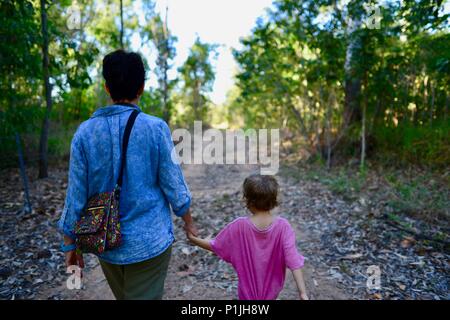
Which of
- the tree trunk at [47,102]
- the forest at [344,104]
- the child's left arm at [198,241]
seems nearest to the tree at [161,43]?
the forest at [344,104]

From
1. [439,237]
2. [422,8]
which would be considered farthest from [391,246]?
[422,8]

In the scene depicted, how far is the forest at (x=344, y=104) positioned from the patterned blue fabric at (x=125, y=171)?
2.38 meters

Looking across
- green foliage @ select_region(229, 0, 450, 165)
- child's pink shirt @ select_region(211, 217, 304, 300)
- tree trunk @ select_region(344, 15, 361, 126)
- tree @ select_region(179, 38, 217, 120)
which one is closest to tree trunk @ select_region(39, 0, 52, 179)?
green foliage @ select_region(229, 0, 450, 165)

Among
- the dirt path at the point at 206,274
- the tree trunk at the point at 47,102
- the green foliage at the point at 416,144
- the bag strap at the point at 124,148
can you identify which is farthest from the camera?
the green foliage at the point at 416,144

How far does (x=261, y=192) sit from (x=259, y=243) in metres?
0.32

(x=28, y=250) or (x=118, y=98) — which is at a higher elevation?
(x=118, y=98)

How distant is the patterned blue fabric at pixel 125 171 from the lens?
1704 mm

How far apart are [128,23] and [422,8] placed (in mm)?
14306

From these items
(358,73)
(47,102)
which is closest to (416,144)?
(358,73)

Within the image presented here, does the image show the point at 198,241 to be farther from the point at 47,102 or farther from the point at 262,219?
the point at 47,102

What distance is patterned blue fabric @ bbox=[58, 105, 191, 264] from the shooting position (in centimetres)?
170

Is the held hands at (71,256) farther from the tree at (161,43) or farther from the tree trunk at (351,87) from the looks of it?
the tree at (161,43)
